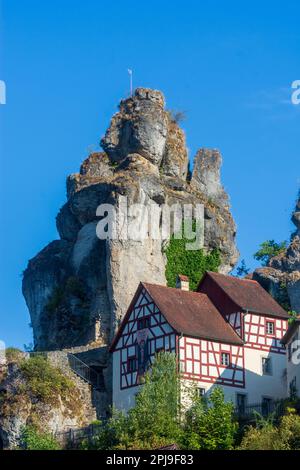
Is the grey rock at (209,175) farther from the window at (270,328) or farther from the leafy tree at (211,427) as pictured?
the leafy tree at (211,427)

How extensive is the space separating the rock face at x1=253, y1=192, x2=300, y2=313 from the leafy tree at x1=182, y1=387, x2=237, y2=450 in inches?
648

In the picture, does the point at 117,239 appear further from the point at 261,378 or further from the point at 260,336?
the point at 261,378

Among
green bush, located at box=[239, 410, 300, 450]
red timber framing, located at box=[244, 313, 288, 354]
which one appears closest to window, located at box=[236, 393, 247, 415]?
red timber framing, located at box=[244, 313, 288, 354]

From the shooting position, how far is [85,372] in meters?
86.9

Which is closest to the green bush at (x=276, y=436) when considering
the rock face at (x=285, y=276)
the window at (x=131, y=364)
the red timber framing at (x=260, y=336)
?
the red timber framing at (x=260, y=336)

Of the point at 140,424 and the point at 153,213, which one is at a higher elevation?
the point at 153,213

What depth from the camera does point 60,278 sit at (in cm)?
9575

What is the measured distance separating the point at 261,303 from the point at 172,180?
430 inches

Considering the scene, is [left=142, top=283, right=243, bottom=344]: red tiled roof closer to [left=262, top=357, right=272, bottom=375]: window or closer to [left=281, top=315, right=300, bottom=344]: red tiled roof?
[left=262, top=357, right=272, bottom=375]: window

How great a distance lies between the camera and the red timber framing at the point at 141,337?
8294 cm

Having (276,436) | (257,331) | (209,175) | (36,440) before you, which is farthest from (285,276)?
(276,436)
